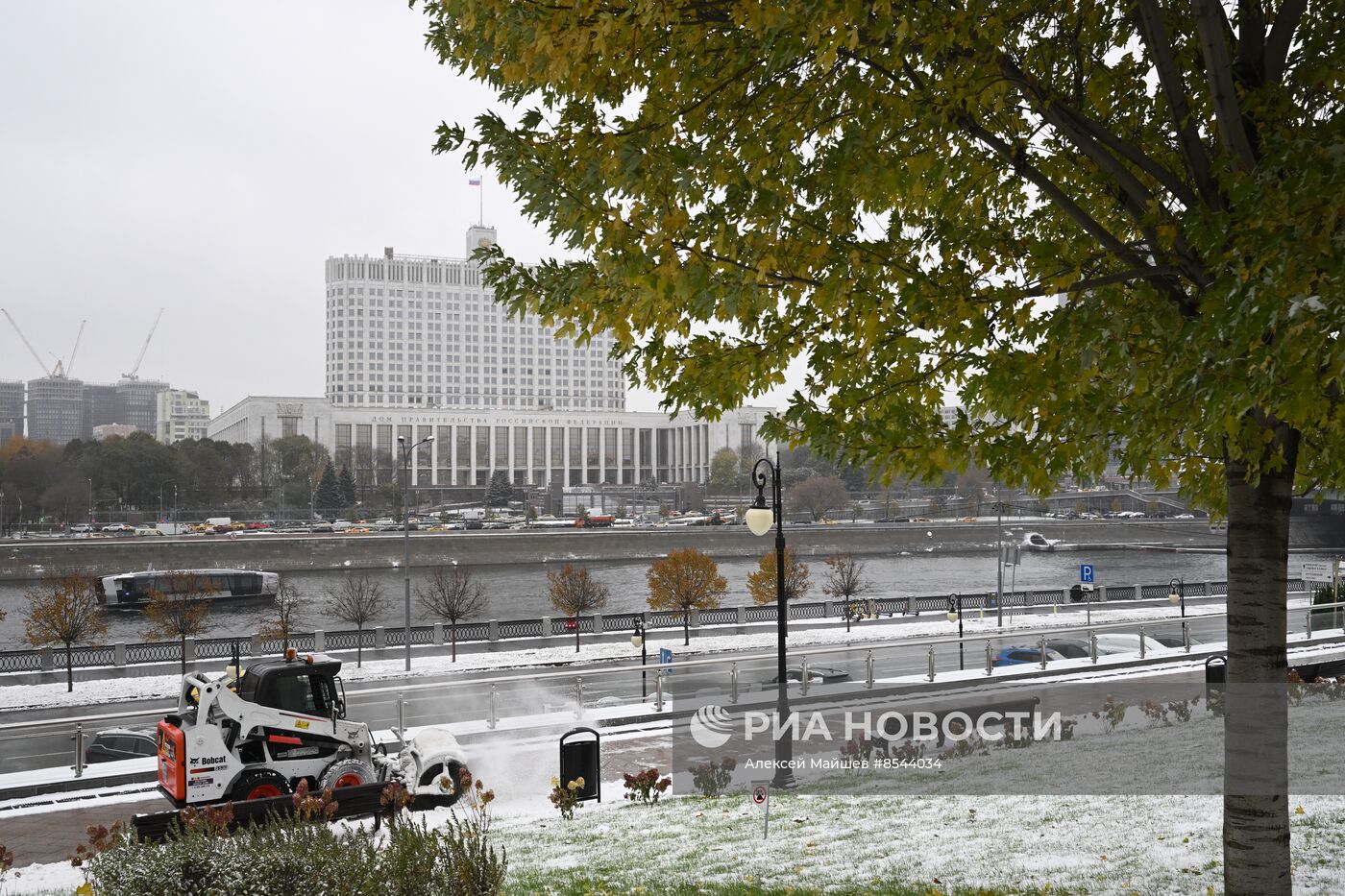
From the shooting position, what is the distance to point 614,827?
1016 cm

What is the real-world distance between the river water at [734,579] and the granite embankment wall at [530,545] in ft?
3.84

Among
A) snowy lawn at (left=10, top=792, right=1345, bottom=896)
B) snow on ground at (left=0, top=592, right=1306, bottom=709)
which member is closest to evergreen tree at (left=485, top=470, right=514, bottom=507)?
snow on ground at (left=0, top=592, right=1306, bottom=709)

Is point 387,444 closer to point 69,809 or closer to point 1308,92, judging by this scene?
point 69,809

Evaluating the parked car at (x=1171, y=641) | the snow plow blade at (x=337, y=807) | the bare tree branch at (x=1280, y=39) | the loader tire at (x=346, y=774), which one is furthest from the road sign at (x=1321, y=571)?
the bare tree branch at (x=1280, y=39)

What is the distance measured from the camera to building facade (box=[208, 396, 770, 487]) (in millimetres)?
155750

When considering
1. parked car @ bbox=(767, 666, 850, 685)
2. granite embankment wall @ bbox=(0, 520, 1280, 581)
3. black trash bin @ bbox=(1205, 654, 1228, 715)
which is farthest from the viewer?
granite embankment wall @ bbox=(0, 520, 1280, 581)

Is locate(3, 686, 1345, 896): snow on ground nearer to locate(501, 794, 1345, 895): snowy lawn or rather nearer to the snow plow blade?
locate(501, 794, 1345, 895): snowy lawn

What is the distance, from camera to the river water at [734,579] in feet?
168

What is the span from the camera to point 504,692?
24094 millimetres

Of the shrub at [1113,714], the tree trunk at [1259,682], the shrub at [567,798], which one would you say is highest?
the tree trunk at [1259,682]

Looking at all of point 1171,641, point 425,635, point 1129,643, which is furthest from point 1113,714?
point 425,635

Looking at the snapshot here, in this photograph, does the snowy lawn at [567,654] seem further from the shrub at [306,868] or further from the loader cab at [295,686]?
the shrub at [306,868]

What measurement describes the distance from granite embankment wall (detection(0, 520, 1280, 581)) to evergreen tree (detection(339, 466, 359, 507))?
129 feet

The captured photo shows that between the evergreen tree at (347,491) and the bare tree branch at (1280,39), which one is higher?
the bare tree branch at (1280,39)
